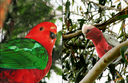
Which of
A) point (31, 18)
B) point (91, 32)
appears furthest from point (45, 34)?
point (91, 32)

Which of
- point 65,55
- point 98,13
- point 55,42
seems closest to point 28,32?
point 55,42

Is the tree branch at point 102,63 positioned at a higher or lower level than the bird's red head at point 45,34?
lower

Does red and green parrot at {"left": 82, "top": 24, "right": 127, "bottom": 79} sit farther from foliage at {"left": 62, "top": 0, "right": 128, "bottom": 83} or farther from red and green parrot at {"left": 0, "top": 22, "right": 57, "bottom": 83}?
red and green parrot at {"left": 0, "top": 22, "right": 57, "bottom": 83}

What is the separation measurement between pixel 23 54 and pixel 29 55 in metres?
0.02

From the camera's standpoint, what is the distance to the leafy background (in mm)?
521

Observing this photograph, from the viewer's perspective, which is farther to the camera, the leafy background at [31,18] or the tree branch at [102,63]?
the tree branch at [102,63]

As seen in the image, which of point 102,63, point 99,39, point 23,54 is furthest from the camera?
point 99,39

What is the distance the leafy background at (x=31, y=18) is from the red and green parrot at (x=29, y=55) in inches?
0.9

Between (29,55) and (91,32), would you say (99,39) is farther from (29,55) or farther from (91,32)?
(29,55)

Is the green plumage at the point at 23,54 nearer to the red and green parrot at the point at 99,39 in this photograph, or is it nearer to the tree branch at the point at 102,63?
the tree branch at the point at 102,63

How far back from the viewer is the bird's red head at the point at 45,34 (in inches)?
22.8

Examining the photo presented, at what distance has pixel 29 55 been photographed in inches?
21.3

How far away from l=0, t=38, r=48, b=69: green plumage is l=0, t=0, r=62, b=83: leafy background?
28mm

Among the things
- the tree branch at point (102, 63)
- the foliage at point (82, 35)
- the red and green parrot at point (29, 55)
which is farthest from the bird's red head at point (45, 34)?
the foliage at point (82, 35)
